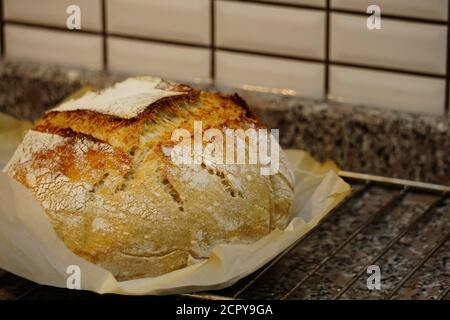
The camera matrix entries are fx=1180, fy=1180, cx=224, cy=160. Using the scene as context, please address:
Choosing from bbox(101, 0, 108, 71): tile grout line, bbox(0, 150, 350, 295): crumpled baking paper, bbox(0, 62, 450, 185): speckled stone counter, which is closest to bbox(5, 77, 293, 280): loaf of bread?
bbox(0, 150, 350, 295): crumpled baking paper

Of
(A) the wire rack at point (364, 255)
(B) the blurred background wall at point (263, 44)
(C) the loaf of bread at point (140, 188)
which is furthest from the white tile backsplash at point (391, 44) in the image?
(C) the loaf of bread at point (140, 188)

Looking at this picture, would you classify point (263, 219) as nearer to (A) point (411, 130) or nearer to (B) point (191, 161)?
(B) point (191, 161)

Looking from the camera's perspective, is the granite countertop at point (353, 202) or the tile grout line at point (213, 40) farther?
the tile grout line at point (213, 40)

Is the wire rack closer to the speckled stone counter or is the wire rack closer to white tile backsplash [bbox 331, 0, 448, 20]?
the speckled stone counter

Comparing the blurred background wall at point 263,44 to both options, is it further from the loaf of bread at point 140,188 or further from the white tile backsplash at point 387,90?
the loaf of bread at point 140,188

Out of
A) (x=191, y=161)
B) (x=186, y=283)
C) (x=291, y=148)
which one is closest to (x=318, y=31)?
(x=291, y=148)

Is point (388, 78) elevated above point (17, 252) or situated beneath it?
elevated above
